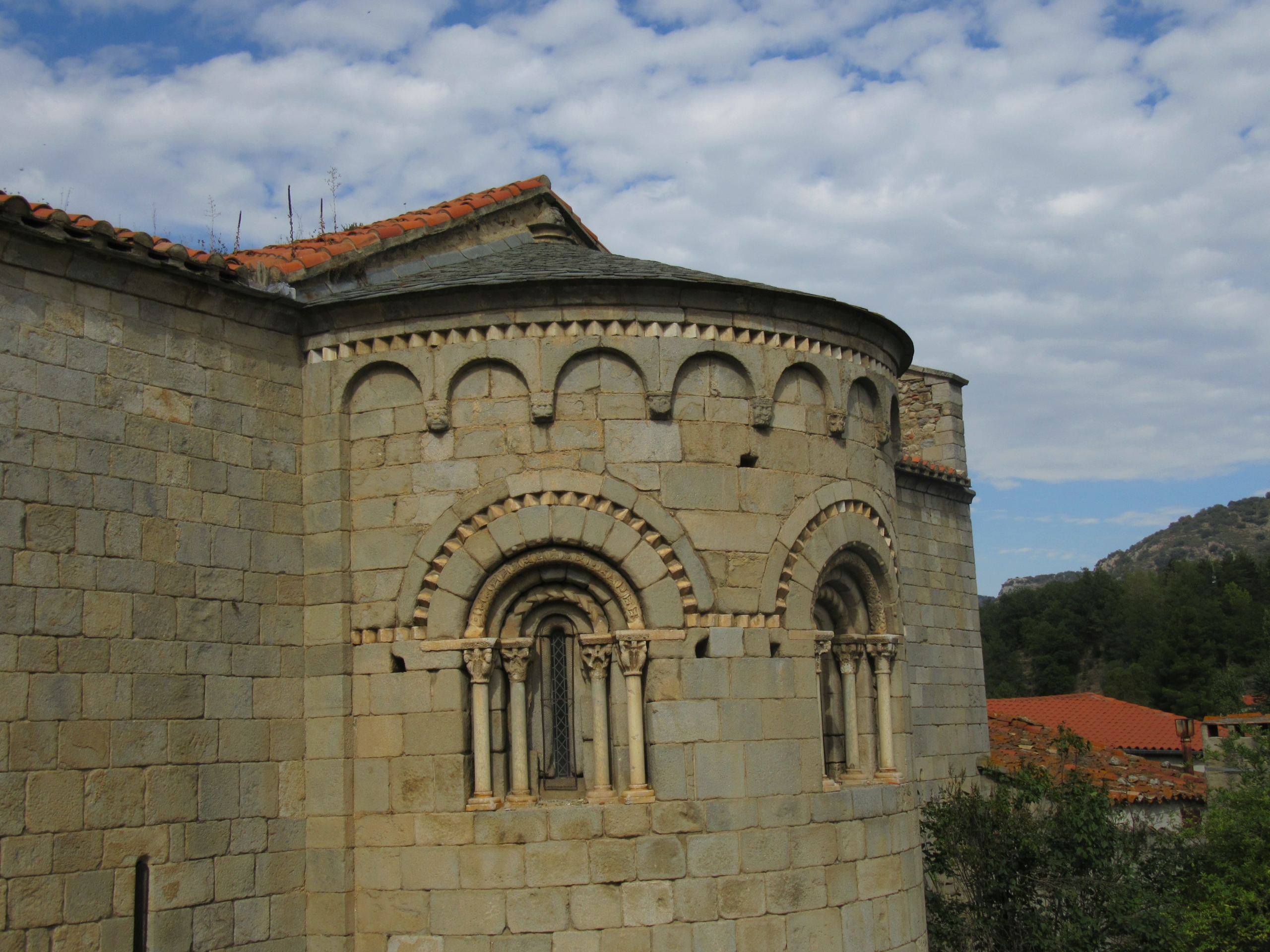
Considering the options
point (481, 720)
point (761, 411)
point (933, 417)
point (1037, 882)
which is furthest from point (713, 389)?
point (933, 417)

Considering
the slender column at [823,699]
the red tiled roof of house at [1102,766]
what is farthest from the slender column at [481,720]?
the red tiled roof of house at [1102,766]

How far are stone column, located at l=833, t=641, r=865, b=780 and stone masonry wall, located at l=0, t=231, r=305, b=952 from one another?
4274mm

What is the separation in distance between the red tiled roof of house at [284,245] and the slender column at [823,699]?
16.5 ft

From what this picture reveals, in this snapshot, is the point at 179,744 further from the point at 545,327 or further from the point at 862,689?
the point at 862,689

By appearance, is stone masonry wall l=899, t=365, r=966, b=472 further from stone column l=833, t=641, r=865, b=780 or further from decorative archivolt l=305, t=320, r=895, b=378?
decorative archivolt l=305, t=320, r=895, b=378

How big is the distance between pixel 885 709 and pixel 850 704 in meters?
0.32

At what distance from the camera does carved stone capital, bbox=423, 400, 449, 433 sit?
918 cm

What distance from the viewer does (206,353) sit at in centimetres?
896

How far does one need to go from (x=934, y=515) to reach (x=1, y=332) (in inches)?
440

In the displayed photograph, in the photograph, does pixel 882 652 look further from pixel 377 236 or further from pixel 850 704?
pixel 377 236

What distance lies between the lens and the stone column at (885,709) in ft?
33.0

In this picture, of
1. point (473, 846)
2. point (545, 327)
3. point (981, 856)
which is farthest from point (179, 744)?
point (981, 856)

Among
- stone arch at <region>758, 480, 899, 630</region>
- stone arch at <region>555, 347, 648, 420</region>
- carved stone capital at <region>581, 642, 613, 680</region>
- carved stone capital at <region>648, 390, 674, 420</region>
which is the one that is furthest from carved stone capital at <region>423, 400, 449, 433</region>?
stone arch at <region>758, 480, 899, 630</region>

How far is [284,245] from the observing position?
10742 mm
